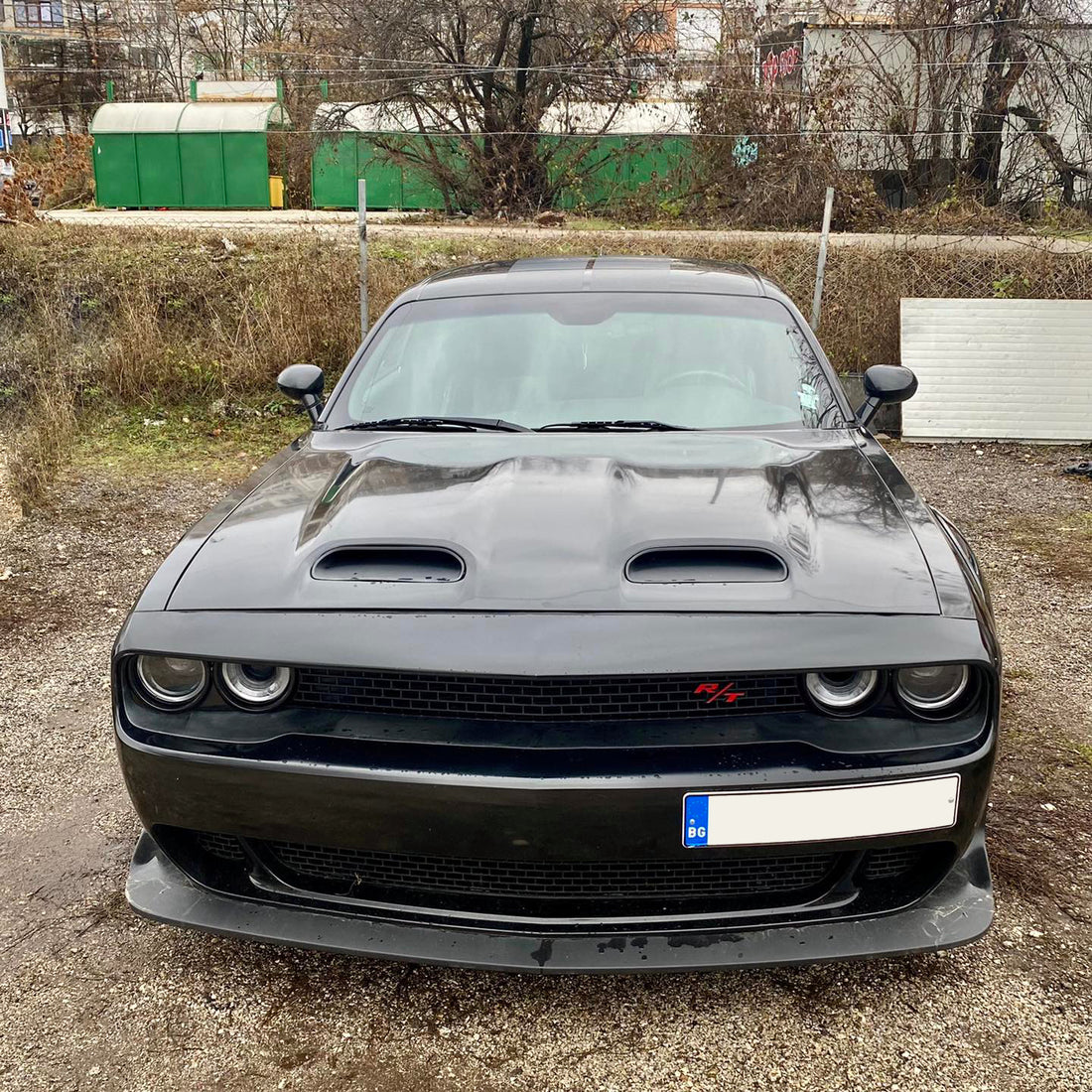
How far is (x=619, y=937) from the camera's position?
6.40 ft

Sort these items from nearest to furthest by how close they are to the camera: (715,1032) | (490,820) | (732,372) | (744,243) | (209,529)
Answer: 1. (490,820)
2. (715,1032)
3. (209,529)
4. (732,372)
5. (744,243)

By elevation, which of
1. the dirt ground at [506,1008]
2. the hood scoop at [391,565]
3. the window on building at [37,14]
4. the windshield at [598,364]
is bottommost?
the dirt ground at [506,1008]

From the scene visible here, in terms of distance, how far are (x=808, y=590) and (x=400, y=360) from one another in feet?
5.95

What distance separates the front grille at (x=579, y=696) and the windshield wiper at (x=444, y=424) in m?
1.14

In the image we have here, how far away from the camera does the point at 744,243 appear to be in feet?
36.0

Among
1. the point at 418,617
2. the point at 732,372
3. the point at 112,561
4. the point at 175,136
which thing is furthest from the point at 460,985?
the point at 175,136

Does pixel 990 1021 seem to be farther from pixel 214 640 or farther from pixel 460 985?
pixel 214 640

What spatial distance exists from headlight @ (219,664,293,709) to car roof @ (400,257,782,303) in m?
1.87

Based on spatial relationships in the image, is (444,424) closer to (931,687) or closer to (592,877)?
(592,877)

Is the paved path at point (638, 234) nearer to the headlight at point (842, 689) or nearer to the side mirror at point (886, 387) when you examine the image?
the side mirror at point (886, 387)

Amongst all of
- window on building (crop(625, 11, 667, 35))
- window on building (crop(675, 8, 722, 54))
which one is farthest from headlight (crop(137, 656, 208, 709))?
window on building (crop(625, 11, 667, 35))

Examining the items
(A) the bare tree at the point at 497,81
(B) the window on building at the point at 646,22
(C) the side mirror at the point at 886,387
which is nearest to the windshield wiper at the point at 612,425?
(C) the side mirror at the point at 886,387

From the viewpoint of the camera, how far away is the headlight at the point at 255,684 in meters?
2.01

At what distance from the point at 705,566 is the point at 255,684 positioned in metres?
0.94
